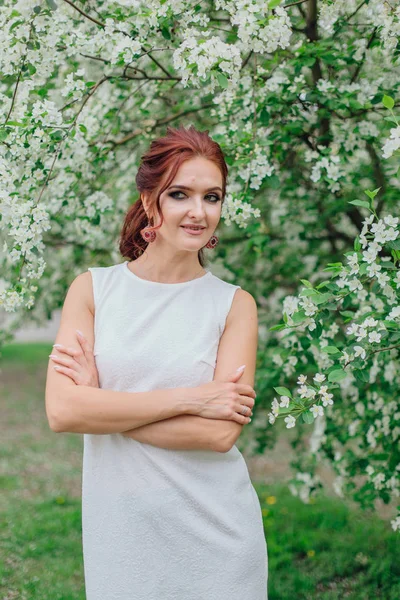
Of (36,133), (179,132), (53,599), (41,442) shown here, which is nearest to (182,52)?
(179,132)

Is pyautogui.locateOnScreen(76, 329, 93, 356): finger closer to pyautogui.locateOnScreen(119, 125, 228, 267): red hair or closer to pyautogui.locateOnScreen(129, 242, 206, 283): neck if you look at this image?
pyautogui.locateOnScreen(129, 242, 206, 283): neck

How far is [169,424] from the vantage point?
213 cm

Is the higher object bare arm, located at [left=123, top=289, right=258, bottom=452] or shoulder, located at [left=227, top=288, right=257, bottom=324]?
shoulder, located at [left=227, top=288, right=257, bottom=324]

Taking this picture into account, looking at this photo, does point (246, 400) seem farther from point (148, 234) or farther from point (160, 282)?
point (148, 234)

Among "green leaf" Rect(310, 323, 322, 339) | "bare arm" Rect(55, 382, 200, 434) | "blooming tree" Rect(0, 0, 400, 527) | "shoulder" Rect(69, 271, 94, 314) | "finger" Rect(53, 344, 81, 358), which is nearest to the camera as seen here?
"bare arm" Rect(55, 382, 200, 434)

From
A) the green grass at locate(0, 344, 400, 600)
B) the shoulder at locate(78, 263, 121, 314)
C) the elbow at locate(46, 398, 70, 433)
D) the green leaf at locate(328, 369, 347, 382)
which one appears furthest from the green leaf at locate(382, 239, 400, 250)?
the green grass at locate(0, 344, 400, 600)

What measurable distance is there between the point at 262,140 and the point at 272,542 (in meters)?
2.97

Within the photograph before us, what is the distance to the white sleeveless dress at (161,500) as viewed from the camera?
7.16 ft

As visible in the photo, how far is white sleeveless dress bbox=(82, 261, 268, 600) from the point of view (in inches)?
85.9

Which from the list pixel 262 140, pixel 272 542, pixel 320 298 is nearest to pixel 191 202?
pixel 320 298

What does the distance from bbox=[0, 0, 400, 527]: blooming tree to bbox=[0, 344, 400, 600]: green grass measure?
0.56 meters

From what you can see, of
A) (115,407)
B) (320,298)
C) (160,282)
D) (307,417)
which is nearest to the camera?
(115,407)

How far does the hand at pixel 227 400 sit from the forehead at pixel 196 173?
583 millimetres

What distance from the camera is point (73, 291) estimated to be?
7.70ft
